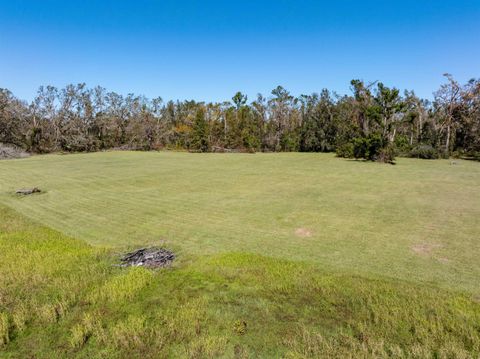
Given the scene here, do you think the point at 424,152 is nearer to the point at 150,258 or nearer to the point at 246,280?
the point at 246,280

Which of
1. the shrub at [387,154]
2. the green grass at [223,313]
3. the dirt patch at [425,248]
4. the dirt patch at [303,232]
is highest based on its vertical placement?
the shrub at [387,154]

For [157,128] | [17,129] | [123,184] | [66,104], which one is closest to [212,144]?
[157,128]

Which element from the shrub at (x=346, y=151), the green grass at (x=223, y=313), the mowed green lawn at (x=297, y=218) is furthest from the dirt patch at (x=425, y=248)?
the shrub at (x=346, y=151)

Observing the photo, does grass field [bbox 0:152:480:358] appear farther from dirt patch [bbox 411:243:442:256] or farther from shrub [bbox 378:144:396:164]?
shrub [bbox 378:144:396:164]

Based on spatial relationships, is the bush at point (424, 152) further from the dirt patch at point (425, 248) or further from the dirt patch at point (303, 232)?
the dirt patch at point (303, 232)

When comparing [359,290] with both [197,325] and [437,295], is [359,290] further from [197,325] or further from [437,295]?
[197,325]

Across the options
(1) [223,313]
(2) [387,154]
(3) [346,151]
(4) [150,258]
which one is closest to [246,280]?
(1) [223,313]
